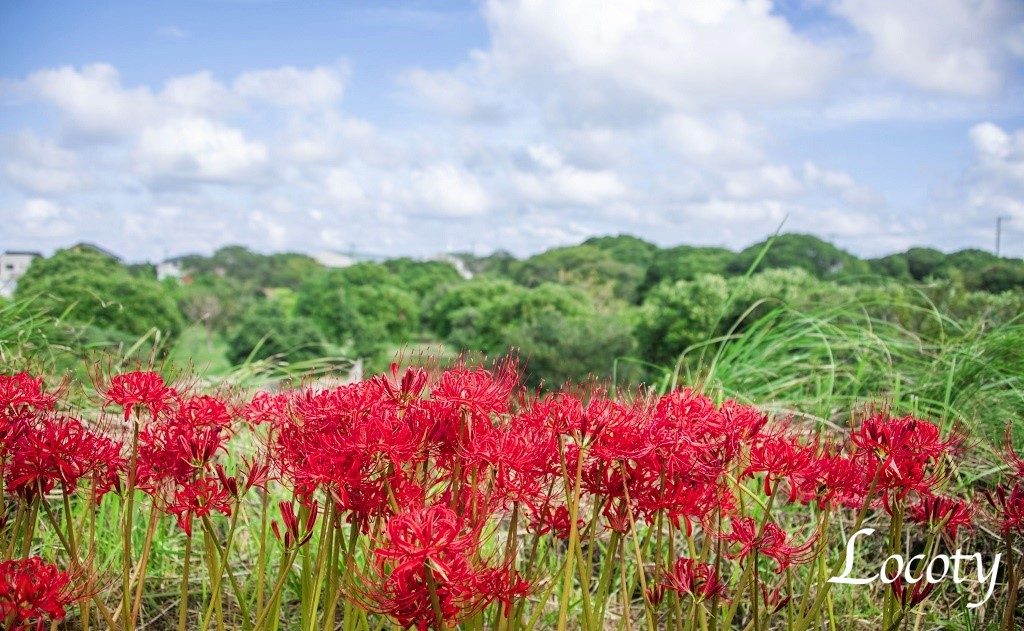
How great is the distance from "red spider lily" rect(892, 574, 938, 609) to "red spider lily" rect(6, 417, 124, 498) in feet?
6.37

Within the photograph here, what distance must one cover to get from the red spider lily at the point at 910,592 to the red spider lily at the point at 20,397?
2.19 meters

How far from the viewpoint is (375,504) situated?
172 centimetres

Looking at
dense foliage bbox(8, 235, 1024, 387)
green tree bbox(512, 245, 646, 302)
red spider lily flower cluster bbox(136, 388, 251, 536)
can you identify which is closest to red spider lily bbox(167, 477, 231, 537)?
red spider lily flower cluster bbox(136, 388, 251, 536)

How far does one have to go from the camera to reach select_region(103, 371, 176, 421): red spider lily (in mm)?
1947

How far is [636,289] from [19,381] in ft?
241

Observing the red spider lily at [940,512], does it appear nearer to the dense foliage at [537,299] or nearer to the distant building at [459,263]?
the dense foliage at [537,299]

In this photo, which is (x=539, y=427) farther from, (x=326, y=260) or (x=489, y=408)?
(x=326, y=260)

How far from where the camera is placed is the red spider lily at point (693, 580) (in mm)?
1908

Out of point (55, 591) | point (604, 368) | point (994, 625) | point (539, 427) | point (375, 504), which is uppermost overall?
point (539, 427)

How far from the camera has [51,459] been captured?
2.00 m

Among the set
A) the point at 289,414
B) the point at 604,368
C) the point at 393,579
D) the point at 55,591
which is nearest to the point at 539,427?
the point at 393,579

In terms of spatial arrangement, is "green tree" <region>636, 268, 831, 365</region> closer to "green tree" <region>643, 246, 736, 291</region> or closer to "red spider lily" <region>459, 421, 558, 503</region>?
"green tree" <region>643, 246, 736, 291</region>

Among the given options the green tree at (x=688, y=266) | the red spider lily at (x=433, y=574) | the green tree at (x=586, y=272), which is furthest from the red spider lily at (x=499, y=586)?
the green tree at (x=586, y=272)

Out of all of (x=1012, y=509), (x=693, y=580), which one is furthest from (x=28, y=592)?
(x=1012, y=509)
